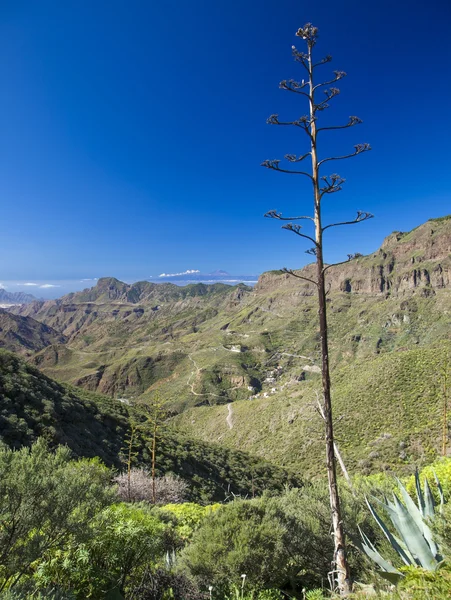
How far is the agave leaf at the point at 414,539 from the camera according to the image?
4.28 metres

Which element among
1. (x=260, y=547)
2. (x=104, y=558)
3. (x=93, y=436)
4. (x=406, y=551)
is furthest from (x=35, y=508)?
(x=93, y=436)

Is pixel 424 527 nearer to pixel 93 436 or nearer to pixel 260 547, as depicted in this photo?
pixel 260 547

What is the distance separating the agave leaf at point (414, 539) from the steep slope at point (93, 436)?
18.6 m

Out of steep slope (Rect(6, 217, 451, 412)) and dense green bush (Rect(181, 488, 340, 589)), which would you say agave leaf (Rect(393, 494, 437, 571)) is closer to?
dense green bush (Rect(181, 488, 340, 589))

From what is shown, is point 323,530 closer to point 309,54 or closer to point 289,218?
point 289,218

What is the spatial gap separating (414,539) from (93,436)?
86.2 feet

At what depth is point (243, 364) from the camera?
13338 cm

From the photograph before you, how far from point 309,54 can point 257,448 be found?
5881 centimetres

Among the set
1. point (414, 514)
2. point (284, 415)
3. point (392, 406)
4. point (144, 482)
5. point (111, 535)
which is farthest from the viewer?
point (284, 415)

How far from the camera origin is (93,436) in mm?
25438

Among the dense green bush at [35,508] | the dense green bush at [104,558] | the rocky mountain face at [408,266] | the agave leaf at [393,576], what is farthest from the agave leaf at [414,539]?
the rocky mountain face at [408,266]

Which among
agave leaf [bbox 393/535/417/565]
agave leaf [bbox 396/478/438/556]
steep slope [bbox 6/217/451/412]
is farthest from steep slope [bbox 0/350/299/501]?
steep slope [bbox 6/217/451/412]

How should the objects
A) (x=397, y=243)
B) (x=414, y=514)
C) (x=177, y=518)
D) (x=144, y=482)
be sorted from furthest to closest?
(x=397, y=243) < (x=144, y=482) < (x=177, y=518) < (x=414, y=514)

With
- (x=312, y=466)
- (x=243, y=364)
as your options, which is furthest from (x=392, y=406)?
(x=243, y=364)
